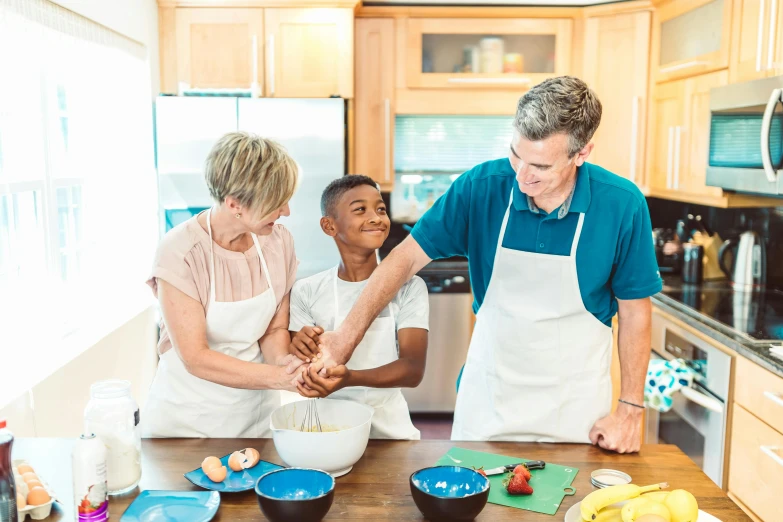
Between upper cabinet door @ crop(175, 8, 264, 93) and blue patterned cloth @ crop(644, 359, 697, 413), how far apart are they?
2.27m

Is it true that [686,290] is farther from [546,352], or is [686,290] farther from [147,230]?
[147,230]

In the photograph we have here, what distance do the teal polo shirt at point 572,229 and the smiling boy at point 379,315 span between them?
131 millimetres

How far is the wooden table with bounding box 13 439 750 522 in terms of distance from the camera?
121cm

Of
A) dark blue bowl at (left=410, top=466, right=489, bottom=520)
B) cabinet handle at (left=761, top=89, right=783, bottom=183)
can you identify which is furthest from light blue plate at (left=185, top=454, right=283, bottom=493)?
cabinet handle at (left=761, top=89, right=783, bottom=183)

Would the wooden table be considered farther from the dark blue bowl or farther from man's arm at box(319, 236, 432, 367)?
man's arm at box(319, 236, 432, 367)

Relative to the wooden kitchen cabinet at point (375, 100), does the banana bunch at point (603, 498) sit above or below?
below

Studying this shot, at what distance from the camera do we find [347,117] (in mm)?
3799

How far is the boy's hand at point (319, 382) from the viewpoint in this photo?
1.49 metres

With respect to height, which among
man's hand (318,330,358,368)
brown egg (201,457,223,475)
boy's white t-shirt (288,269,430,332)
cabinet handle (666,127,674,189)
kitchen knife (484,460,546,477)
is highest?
A: cabinet handle (666,127,674,189)

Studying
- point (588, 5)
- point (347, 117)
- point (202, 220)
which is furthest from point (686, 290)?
point (202, 220)

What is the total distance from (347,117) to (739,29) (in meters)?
1.87

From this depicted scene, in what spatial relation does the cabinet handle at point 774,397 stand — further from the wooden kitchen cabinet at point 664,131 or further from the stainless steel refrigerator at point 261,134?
the stainless steel refrigerator at point 261,134

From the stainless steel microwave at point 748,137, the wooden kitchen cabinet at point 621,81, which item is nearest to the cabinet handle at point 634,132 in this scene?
the wooden kitchen cabinet at point 621,81

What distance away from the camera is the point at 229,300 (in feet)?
5.30
